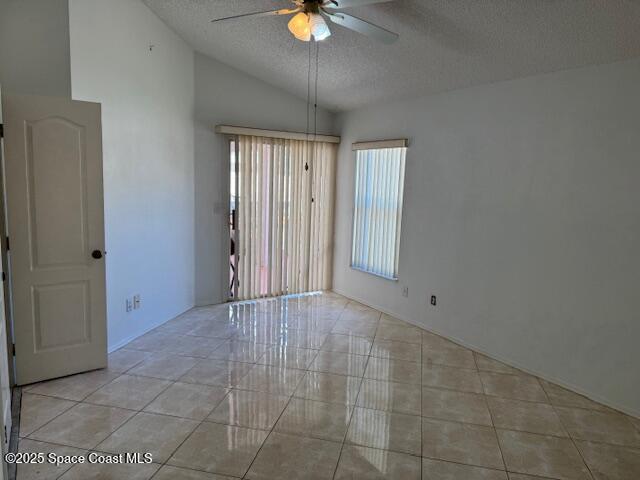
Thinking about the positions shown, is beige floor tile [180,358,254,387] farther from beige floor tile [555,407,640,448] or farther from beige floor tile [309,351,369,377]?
beige floor tile [555,407,640,448]

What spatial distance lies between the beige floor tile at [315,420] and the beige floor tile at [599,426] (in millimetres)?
1434

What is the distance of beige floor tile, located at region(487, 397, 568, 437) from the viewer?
2701 mm

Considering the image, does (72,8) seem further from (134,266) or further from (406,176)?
(406,176)

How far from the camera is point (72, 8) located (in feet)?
Answer: 10.1

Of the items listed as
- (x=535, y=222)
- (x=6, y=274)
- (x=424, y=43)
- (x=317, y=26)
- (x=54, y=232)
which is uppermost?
(x=424, y=43)

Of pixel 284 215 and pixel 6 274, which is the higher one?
pixel 284 215

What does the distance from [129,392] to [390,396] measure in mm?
1854

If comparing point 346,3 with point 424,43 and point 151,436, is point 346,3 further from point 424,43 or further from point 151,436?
point 151,436

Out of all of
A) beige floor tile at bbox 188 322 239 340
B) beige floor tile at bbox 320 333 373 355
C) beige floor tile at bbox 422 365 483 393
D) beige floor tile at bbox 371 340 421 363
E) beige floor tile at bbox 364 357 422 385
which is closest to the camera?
beige floor tile at bbox 422 365 483 393

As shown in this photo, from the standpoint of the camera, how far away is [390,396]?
3074 millimetres

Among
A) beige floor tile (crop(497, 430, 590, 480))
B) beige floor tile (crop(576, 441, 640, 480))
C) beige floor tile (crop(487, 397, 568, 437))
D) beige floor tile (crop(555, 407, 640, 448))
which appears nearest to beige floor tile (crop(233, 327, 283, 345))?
beige floor tile (crop(487, 397, 568, 437))

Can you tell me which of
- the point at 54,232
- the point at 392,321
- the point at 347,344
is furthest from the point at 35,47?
the point at 392,321

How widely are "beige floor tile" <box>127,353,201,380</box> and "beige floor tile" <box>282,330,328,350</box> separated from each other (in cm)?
88

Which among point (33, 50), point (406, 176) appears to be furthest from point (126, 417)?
point (406, 176)
